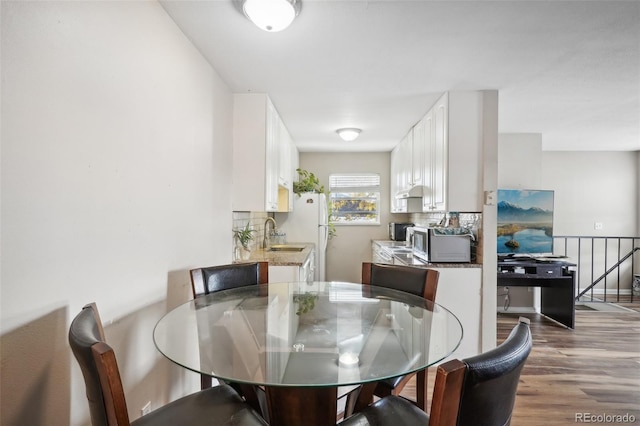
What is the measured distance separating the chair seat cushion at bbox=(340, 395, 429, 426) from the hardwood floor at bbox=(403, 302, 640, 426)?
1248mm

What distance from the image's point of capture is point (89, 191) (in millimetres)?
1152

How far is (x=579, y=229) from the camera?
5.07m

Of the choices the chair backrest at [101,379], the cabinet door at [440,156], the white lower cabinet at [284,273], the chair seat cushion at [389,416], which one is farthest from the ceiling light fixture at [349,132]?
the chair backrest at [101,379]

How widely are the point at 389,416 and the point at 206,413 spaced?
25.2 inches

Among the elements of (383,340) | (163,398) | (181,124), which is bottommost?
(163,398)

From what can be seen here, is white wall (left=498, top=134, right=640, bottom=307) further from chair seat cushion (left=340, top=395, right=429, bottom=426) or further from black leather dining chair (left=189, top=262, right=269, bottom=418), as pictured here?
chair seat cushion (left=340, top=395, right=429, bottom=426)

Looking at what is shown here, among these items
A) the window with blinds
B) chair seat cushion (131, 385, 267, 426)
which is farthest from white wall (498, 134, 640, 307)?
chair seat cushion (131, 385, 267, 426)

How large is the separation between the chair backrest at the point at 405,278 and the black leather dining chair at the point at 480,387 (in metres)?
1.10

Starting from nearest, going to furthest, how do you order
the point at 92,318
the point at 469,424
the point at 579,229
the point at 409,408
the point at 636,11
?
1. the point at 469,424
2. the point at 92,318
3. the point at 409,408
4. the point at 636,11
5. the point at 579,229

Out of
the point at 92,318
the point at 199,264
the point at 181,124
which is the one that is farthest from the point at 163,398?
the point at 181,124

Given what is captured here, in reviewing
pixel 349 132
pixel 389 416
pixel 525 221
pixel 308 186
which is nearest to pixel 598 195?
pixel 525 221

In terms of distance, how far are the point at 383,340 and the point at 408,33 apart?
62.9 inches

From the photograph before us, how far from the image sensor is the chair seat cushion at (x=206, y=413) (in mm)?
1081

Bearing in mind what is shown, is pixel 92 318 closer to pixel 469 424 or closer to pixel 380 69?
pixel 469 424
